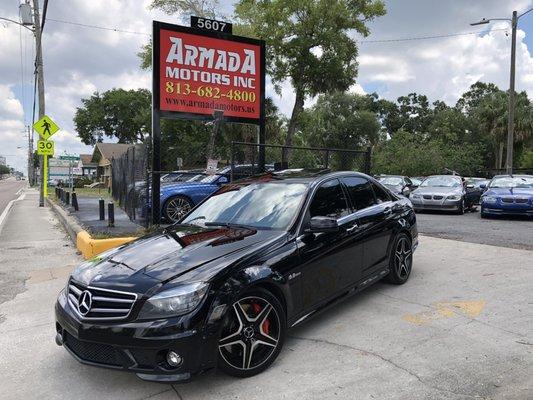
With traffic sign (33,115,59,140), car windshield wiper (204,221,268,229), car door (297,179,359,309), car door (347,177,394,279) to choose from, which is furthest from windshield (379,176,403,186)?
car windshield wiper (204,221,268,229)

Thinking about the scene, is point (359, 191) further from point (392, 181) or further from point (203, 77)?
point (392, 181)

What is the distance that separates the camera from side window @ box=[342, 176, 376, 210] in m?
5.51

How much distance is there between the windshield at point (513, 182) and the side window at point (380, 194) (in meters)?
11.1

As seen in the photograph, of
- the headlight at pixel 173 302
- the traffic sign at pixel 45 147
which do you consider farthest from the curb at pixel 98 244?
the traffic sign at pixel 45 147

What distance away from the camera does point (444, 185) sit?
17.5 m

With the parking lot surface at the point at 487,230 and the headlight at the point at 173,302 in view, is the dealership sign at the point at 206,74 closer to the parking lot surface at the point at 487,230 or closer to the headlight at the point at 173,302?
the parking lot surface at the point at 487,230

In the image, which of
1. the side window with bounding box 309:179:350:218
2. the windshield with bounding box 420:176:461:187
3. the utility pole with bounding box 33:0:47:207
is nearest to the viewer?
the side window with bounding box 309:179:350:218

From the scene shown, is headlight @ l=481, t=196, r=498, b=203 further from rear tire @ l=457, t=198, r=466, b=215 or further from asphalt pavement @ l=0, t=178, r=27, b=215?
asphalt pavement @ l=0, t=178, r=27, b=215

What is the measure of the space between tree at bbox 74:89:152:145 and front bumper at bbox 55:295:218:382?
65.8 m

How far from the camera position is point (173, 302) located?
3332 mm

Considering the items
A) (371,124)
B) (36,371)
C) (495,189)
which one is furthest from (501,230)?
(371,124)

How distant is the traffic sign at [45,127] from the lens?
2009 cm

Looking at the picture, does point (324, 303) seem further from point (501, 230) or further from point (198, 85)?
point (501, 230)

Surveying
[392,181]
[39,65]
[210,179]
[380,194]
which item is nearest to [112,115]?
[39,65]
